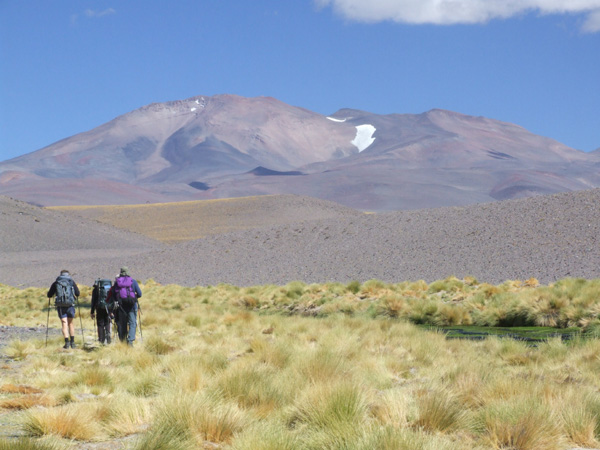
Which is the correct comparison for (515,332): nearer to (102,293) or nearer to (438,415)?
(102,293)

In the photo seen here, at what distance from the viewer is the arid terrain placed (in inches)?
1325

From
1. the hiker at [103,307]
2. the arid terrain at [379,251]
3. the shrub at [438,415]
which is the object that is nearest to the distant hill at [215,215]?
the arid terrain at [379,251]

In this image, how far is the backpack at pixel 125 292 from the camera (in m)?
13.9

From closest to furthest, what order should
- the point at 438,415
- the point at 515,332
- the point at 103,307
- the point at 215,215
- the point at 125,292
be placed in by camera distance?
the point at 438,415 < the point at 125,292 < the point at 103,307 < the point at 515,332 < the point at 215,215

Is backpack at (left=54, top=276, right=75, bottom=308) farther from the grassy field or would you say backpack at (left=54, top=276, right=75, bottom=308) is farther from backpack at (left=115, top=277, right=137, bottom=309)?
backpack at (left=115, top=277, right=137, bottom=309)

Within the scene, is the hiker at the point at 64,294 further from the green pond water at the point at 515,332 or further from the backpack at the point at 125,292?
the green pond water at the point at 515,332

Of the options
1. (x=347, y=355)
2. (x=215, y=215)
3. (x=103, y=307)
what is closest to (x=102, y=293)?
(x=103, y=307)

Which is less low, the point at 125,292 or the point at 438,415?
the point at 125,292

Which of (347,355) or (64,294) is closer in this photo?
(347,355)

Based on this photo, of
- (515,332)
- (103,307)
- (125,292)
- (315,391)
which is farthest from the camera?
(515,332)

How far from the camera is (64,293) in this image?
46.8ft

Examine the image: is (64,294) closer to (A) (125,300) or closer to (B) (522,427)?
(A) (125,300)

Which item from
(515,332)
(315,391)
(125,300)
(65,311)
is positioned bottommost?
(515,332)

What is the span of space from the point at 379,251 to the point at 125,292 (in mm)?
28067
